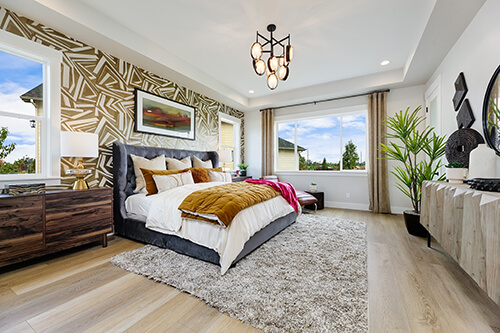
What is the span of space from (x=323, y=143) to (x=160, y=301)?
4796 mm

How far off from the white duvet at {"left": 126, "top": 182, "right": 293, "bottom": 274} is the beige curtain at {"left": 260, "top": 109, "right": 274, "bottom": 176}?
9.71 ft

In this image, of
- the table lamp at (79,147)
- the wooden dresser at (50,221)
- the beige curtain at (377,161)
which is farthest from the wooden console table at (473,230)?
the table lamp at (79,147)

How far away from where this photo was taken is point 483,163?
1863 millimetres

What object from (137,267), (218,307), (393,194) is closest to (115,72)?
(137,267)

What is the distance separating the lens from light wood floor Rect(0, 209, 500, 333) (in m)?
1.34

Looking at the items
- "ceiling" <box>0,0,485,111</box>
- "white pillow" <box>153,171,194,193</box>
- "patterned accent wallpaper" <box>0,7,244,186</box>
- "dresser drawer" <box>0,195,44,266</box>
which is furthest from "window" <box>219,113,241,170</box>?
"dresser drawer" <box>0,195,44,266</box>

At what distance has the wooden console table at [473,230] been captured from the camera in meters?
1.19

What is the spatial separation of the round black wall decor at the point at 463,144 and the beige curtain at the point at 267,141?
144 inches

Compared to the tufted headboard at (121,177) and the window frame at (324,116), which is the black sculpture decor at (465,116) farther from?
the tufted headboard at (121,177)

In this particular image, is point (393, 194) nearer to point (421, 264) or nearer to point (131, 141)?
point (421, 264)

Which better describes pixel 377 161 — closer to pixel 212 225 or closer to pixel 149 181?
pixel 212 225

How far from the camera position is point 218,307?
4.91 ft

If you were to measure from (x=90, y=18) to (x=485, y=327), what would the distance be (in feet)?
14.5

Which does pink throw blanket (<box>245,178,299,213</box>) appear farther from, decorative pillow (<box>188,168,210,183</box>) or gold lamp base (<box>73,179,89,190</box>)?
gold lamp base (<box>73,179,89,190</box>)
